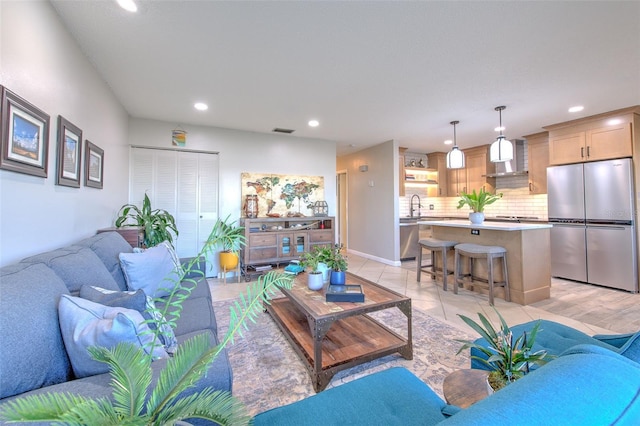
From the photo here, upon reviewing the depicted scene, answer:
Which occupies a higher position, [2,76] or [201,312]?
[2,76]

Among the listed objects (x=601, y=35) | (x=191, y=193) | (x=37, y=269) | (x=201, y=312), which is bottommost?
(x=201, y=312)

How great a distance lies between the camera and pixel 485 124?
14.5ft

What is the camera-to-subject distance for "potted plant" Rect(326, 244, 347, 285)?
90.8 inches

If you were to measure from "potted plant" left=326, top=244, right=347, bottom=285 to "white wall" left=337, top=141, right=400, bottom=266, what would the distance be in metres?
3.16

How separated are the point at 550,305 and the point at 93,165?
16.8 ft

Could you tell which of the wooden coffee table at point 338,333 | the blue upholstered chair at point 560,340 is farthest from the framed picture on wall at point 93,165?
the blue upholstered chair at point 560,340

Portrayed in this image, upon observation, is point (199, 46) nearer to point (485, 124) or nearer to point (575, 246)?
point (485, 124)

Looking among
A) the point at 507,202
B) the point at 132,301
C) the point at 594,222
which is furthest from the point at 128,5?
the point at 507,202

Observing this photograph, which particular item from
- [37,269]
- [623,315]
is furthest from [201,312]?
[623,315]

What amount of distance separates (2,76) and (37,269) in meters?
1.03

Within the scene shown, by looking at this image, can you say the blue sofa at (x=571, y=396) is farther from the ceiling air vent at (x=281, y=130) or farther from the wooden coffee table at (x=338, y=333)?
the ceiling air vent at (x=281, y=130)

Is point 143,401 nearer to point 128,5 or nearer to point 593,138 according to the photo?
point 128,5

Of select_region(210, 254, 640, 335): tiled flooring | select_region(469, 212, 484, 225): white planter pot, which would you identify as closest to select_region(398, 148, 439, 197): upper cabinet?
select_region(469, 212, 484, 225): white planter pot

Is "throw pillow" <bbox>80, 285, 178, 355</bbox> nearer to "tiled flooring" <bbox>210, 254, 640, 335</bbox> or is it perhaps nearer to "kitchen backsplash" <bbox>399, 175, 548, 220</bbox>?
"tiled flooring" <bbox>210, 254, 640, 335</bbox>
